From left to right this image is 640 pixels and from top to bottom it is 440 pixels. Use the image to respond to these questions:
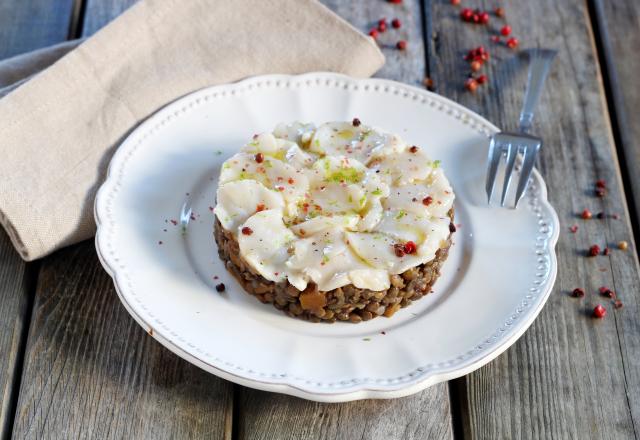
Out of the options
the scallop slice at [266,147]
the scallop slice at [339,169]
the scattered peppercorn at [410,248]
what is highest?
the scallop slice at [266,147]

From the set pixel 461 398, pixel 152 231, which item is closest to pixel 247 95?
pixel 152 231

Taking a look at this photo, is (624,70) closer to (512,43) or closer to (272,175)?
(512,43)

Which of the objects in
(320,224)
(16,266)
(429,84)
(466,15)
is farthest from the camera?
(466,15)

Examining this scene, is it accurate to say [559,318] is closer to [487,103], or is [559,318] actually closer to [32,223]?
[487,103]

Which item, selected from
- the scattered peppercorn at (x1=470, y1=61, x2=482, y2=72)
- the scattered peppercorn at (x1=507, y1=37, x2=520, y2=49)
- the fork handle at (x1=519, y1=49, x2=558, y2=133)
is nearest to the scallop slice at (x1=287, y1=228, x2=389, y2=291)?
the fork handle at (x1=519, y1=49, x2=558, y2=133)

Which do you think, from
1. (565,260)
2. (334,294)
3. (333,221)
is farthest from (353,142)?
(565,260)

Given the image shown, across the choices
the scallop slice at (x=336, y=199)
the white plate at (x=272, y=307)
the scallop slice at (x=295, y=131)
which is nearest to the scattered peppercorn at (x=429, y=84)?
the white plate at (x=272, y=307)

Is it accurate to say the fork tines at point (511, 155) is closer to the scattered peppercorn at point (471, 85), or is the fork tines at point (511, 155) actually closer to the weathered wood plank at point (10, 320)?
the scattered peppercorn at point (471, 85)
